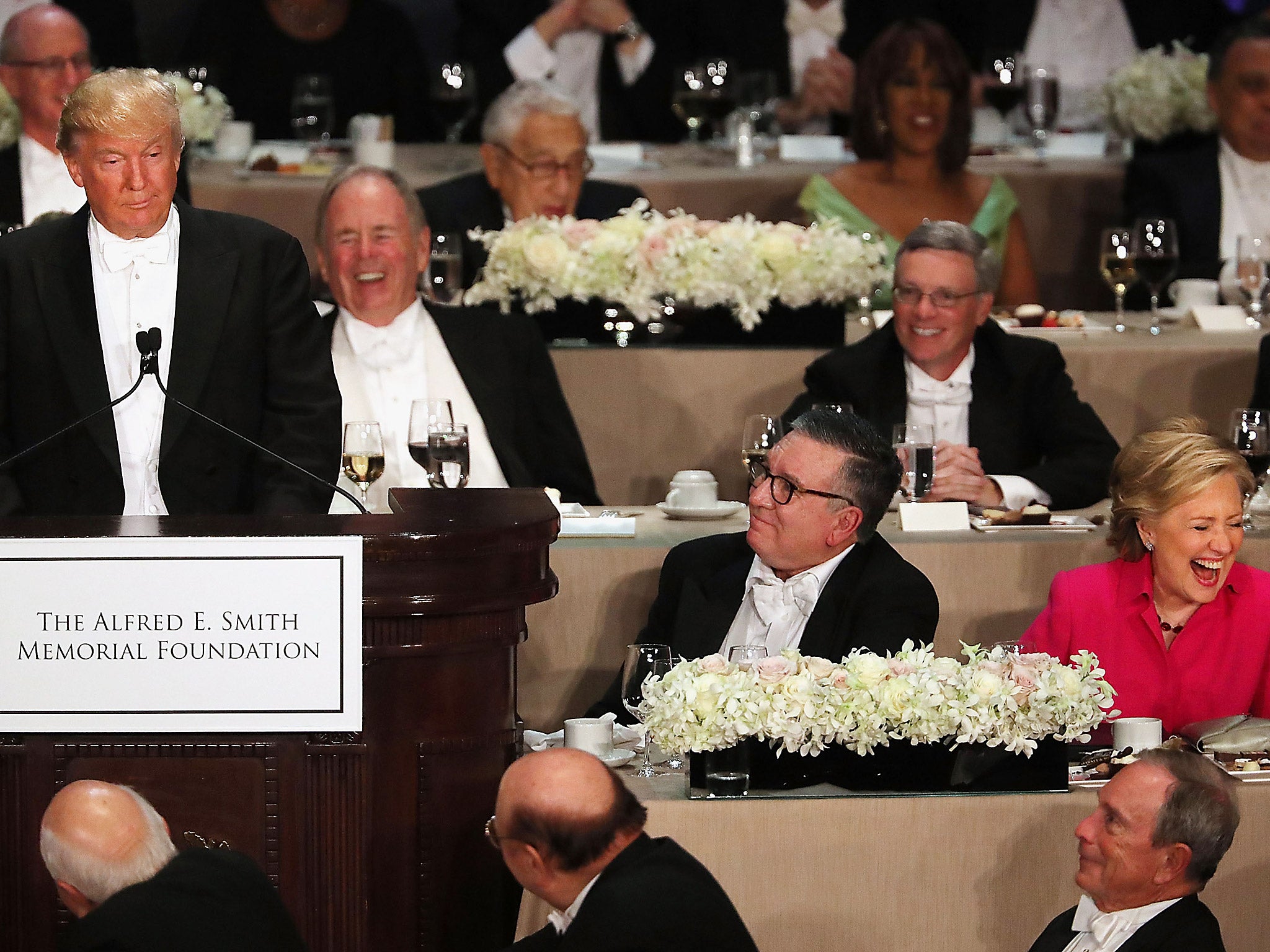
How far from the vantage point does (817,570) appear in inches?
135

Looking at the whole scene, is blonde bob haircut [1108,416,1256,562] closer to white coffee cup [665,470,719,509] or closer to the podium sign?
white coffee cup [665,470,719,509]

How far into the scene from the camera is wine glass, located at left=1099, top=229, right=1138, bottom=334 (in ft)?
16.9

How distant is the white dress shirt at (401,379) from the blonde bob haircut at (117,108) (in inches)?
65.7

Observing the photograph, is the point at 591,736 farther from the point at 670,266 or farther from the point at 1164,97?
the point at 1164,97

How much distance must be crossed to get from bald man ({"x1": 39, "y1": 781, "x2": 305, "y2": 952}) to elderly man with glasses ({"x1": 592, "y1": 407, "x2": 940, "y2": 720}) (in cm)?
125

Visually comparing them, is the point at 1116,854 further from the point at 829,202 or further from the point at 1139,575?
the point at 829,202

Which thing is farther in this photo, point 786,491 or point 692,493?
point 692,493

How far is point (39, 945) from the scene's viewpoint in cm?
245

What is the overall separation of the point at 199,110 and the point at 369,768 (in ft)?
12.7

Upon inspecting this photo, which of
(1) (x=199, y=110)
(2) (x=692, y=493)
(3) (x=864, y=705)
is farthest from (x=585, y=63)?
(3) (x=864, y=705)

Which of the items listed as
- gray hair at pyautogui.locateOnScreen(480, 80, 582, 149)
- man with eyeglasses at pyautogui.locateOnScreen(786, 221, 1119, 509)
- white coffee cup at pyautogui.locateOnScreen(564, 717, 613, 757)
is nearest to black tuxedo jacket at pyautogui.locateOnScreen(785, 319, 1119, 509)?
man with eyeglasses at pyautogui.locateOnScreen(786, 221, 1119, 509)

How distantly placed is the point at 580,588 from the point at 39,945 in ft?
4.96

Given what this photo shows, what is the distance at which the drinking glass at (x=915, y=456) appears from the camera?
396 cm

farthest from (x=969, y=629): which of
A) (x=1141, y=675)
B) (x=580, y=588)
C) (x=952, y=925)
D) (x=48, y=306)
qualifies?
(x=48, y=306)
